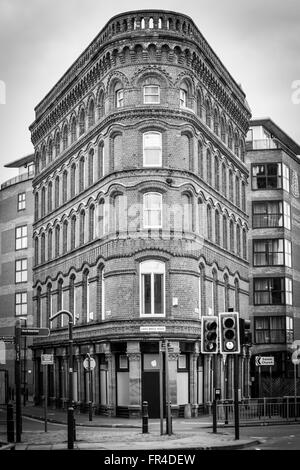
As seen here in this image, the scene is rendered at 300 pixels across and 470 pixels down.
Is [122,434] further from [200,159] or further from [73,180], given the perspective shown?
[200,159]

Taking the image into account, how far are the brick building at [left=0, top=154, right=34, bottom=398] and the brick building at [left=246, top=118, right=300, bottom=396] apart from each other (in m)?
10.5

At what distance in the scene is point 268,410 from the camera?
2662 centimetres

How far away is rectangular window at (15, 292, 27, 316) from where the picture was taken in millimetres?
18922

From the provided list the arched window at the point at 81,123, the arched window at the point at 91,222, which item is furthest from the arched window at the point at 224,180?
the arched window at the point at 81,123

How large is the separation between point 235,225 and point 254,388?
9770 millimetres

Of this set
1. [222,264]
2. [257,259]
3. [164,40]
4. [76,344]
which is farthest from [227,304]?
[164,40]

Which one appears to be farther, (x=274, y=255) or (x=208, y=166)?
(x=274, y=255)

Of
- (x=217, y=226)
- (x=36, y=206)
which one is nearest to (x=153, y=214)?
(x=217, y=226)

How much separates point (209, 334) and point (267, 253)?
15.9 m

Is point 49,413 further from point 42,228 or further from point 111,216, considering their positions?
point 111,216

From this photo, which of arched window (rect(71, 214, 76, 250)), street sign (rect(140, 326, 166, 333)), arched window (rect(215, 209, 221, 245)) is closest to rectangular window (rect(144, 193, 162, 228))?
arched window (rect(215, 209, 221, 245))

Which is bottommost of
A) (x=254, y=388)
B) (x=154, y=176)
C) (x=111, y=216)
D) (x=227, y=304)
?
(x=254, y=388)

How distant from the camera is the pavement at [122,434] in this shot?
14.8m

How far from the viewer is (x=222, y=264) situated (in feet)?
97.5
